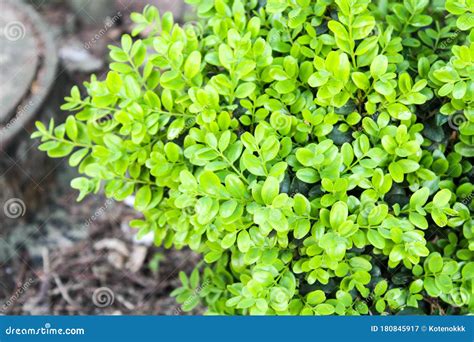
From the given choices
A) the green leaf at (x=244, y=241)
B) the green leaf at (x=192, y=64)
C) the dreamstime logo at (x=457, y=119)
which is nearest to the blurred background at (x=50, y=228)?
the green leaf at (x=244, y=241)

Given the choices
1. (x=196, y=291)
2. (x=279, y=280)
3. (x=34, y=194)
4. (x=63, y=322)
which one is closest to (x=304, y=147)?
(x=279, y=280)

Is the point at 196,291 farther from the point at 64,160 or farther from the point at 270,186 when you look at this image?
the point at 64,160

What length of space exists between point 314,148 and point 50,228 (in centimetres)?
228

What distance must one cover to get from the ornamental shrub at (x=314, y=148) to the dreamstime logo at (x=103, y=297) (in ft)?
3.86

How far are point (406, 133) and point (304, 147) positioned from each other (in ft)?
1.05

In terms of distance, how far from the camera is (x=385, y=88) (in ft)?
6.28

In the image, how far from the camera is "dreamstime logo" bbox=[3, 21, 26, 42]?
3648mm

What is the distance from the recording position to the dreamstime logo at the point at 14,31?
3648 mm
